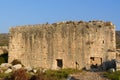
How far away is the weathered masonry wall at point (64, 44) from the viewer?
1042 inches

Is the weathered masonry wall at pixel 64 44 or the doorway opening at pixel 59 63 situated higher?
the weathered masonry wall at pixel 64 44

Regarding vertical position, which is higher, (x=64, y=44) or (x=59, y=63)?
(x=64, y=44)

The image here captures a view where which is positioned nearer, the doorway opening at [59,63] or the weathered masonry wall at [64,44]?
the weathered masonry wall at [64,44]

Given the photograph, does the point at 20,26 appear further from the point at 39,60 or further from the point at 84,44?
the point at 84,44

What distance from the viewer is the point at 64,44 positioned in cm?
2755

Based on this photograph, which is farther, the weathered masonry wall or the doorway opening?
the doorway opening

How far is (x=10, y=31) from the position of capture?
30719 mm

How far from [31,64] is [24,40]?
2.34m

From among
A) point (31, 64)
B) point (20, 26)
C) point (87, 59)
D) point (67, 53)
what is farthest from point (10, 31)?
point (87, 59)

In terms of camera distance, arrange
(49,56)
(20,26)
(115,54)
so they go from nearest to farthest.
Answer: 1. (115,54)
2. (49,56)
3. (20,26)

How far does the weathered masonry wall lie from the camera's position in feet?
86.8

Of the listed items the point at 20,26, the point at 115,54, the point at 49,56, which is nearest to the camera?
the point at 115,54

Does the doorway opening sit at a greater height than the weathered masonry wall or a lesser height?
lesser

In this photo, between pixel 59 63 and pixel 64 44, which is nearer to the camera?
pixel 64 44
